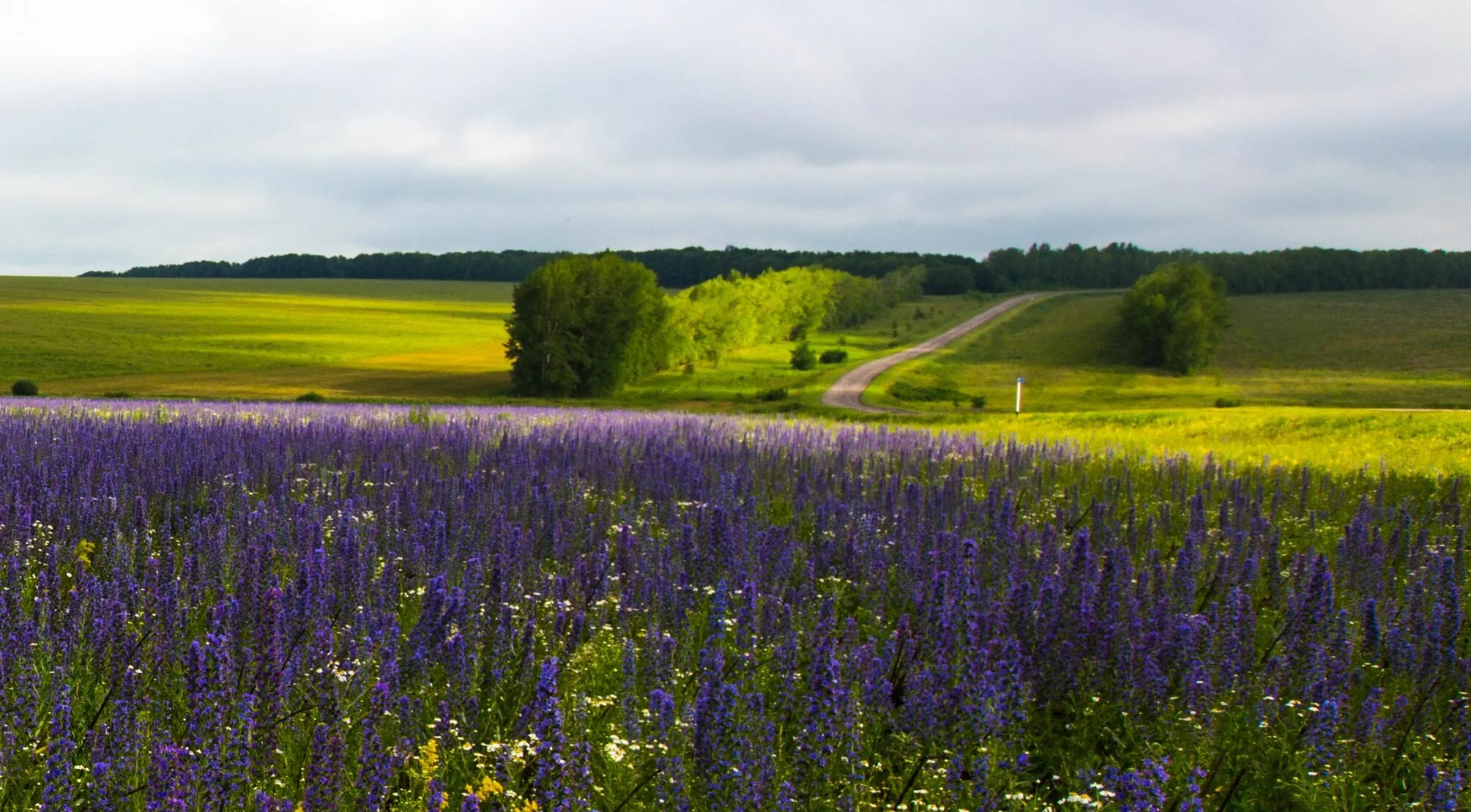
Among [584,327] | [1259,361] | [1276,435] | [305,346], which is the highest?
[584,327]

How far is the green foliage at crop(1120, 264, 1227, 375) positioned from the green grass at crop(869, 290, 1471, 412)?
5.38 ft

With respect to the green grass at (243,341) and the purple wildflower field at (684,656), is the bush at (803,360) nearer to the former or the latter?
the green grass at (243,341)

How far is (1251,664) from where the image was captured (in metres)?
5.70

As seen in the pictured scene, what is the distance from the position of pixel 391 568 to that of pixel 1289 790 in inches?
178

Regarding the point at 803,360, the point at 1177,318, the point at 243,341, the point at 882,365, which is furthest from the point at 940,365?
the point at 243,341

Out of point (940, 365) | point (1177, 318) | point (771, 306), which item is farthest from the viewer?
point (771, 306)

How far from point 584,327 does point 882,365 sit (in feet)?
66.7

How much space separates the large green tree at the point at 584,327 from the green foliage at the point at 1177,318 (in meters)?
33.8

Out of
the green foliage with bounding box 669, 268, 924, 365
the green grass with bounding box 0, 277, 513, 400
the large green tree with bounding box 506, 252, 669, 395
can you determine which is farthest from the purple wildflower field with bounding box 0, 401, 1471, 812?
the green foliage with bounding box 669, 268, 924, 365

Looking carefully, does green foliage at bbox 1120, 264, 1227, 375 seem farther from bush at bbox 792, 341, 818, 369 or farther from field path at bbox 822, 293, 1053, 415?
bush at bbox 792, 341, 818, 369

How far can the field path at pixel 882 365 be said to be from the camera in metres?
53.2

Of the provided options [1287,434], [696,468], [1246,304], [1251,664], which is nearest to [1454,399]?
[1287,434]

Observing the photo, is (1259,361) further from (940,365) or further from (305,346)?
(305,346)

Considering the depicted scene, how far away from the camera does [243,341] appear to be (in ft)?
255
